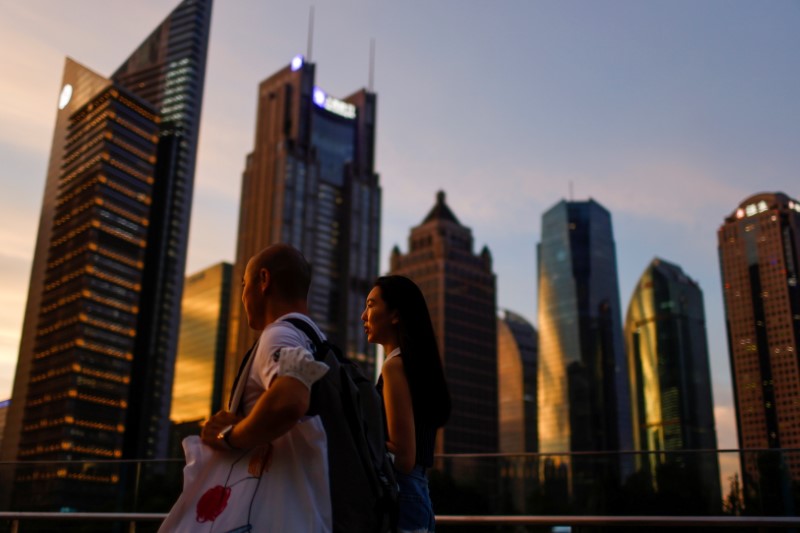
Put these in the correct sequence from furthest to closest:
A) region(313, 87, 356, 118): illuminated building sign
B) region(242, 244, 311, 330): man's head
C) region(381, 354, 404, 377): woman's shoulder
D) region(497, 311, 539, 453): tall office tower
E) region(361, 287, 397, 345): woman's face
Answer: region(497, 311, 539, 453): tall office tower → region(313, 87, 356, 118): illuminated building sign → region(361, 287, 397, 345): woman's face → region(381, 354, 404, 377): woman's shoulder → region(242, 244, 311, 330): man's head

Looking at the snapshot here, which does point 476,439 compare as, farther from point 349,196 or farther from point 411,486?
point 411,486

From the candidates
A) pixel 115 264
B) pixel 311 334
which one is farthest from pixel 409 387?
pixel 115 264

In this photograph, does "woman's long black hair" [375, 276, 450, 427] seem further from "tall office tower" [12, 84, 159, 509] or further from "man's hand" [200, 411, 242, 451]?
"tall office tower" [12, 84, 159, 509]

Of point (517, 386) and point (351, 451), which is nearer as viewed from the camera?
point (351, 451)

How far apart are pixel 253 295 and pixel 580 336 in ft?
540

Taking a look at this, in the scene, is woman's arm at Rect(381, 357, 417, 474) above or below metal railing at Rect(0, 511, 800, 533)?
above

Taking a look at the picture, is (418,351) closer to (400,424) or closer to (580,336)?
(400,424)

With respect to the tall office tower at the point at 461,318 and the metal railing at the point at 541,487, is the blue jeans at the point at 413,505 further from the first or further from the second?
the tall office tower at the point at 461,318

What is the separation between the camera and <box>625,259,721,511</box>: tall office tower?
166 metres

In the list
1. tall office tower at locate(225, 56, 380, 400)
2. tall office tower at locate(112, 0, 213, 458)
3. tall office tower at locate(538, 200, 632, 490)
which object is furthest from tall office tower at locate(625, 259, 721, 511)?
tall office tower at locate(112, 0, 213, 458)

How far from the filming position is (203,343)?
546 feet

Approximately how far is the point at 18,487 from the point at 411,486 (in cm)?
540

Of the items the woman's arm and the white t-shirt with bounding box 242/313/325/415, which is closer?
the white t-shirt with bounding box 242/313/325/415

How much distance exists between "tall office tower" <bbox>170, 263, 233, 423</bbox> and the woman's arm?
159 m
